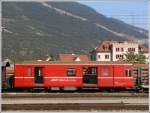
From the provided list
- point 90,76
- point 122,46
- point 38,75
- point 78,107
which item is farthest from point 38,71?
point 122,46

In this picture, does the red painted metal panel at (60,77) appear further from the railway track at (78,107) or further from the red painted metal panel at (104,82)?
the railway track at (78,107)

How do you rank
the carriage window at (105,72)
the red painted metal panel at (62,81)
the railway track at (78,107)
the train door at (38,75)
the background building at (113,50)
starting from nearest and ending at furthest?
the railway track at (78,107)
the red painted metal panel at (62,81)
the train door at (38,75)
the carriage window at (105,72)
the background building at (113,50)

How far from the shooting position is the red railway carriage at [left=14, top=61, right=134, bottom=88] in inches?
908

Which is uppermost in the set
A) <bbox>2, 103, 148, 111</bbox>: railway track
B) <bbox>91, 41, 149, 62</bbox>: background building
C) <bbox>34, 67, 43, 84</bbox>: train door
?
<bbox>91, 41, 149, 62</bbox>: background building

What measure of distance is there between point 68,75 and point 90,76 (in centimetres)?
127

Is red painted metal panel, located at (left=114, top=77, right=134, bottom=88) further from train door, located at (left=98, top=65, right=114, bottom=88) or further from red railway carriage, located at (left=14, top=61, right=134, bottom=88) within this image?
train door, located at (left=98, top=65, right=114, bottom=88)

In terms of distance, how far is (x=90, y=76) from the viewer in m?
23.6

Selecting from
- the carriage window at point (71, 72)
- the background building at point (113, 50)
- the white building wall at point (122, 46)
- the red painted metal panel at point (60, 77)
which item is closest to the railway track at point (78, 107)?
the red painted metal panel at point (60, 77)

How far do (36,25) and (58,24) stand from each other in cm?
A: 1428

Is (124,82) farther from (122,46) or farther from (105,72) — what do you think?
(122,46)

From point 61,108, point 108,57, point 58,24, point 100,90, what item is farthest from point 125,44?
point 58,24

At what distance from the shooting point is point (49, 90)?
23.3 meters

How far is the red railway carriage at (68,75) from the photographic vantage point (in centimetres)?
2306

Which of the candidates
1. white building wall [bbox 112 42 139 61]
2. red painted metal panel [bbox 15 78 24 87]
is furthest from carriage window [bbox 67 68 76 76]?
white building wall [bbox 112 42 139 61]
